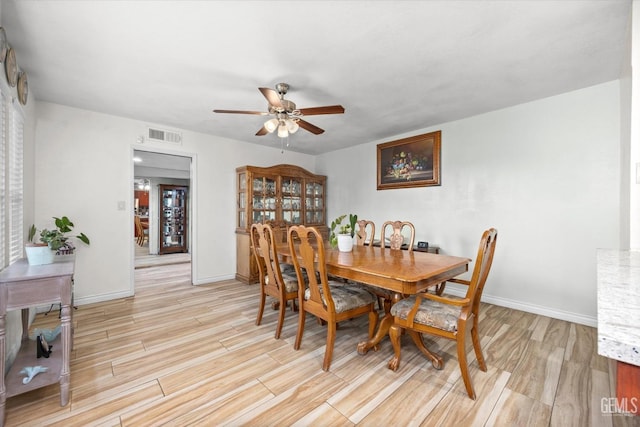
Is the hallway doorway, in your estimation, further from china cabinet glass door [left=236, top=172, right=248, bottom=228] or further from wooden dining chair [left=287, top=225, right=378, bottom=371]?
wooden dining chair [left=287, top=225, right=378, bottom=371]

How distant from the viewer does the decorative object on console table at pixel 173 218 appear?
735 cm

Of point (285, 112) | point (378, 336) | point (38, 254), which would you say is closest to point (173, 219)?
point (38, 254)

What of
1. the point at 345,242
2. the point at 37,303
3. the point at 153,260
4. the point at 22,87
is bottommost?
the point at 153,260

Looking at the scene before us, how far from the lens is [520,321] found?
2781 mm

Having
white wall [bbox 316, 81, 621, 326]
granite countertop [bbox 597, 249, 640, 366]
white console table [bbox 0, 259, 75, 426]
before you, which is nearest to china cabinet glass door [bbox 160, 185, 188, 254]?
white console table [bbox 0, 259, 75, 426]

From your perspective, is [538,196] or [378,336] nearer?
[378,336]

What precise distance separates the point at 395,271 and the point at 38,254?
2.41m

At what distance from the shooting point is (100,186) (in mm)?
3404

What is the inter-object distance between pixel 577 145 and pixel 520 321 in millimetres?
1916

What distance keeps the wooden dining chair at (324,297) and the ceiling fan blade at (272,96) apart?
3.58ft

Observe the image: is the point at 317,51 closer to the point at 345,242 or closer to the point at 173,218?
the point at 345,242

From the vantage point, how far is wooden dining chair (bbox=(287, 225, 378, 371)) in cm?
192

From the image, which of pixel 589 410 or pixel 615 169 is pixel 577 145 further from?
pixel 589 410

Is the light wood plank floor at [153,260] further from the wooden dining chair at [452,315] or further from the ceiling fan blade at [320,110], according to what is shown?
the wooden dining chair at [452,315]
